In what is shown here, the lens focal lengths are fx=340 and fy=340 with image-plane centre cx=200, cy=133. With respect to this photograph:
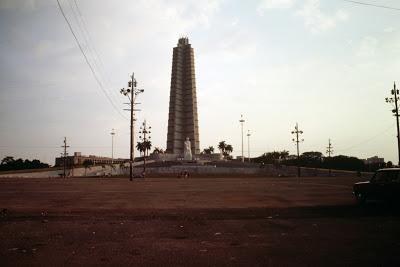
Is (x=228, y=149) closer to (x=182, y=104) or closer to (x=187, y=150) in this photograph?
(x=182, y=104)

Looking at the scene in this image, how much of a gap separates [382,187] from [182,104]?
8887cm

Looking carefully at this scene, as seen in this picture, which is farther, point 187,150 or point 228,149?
point 228,149

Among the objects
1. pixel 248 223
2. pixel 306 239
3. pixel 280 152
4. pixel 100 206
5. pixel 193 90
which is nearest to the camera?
pixel 306 239

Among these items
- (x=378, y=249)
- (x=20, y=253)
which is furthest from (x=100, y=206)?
(x=378, y=249)

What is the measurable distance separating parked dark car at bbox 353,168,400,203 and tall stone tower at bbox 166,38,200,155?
84.1m

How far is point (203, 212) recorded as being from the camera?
10.9 m

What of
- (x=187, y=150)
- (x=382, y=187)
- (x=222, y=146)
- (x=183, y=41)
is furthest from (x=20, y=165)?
(x=382, y=187)

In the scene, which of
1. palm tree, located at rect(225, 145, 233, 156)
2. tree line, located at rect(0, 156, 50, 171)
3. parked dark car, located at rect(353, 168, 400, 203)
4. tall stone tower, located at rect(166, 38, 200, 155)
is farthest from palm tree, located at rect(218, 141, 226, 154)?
parked dark car, located at rect(353, 168, 400, 203)

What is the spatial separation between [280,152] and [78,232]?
378ft

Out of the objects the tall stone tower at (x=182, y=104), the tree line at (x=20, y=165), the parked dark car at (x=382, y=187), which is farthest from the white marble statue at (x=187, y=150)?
the parked dark car at (x=382, y=187)

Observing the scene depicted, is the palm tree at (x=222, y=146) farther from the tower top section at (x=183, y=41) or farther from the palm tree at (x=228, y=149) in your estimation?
the tower top section at (x=183, y=41)

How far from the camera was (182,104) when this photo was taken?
9944 cm

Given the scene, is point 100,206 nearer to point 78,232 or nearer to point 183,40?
point 78,232

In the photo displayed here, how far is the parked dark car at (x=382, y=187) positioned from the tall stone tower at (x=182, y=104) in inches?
3311
